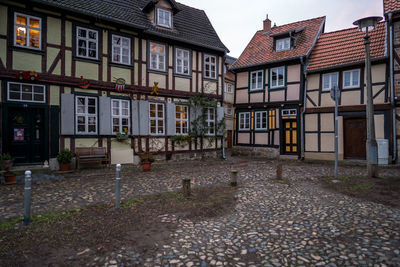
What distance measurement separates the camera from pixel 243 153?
18.1 meters

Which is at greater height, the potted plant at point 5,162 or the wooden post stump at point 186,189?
the potted plant at point 5,162

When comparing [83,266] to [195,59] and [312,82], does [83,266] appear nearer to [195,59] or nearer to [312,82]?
[195,59]

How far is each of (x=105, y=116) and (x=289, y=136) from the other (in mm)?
11271

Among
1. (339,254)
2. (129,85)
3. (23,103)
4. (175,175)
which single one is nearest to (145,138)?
(129,85)

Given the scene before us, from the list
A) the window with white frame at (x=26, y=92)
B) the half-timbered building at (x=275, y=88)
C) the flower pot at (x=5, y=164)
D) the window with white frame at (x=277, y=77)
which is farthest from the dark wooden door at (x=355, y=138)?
the flower pot at (x=5, y=164)

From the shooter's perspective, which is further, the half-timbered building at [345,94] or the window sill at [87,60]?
the half-timbered building at [345,94]

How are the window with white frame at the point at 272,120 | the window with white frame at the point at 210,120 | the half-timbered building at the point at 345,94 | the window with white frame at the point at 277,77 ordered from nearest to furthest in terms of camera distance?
the half-timbered building at the point at 345,94
the window with white frame at the point at 210,120
the window with white frame at the point at 277,77
the window with white frame at the point at 272,120

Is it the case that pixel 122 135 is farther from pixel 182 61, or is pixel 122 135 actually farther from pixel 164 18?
pixel 164 18

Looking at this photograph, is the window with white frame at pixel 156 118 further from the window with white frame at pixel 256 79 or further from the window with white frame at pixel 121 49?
the window with white frame at pixel 256 79

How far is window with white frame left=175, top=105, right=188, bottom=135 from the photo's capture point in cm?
1375

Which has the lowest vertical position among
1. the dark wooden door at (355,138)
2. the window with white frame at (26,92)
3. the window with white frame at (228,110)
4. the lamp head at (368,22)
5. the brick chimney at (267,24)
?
the dark wooden door at (355,138)

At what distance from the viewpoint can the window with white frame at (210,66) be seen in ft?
48.7

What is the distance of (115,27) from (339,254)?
11931 millimetres

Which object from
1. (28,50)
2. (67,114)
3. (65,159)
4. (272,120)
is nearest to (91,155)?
(65,159)
